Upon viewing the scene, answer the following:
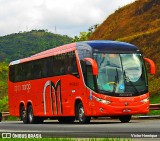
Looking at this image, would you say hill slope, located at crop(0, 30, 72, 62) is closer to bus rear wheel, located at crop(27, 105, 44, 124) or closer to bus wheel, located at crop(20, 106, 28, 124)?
bus wheel, located at crop(20, 106, 28, 124)

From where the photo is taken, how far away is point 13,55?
164 meters

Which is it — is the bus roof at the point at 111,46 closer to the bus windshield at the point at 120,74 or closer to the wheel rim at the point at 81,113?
the bus windshield at the point at 120,74

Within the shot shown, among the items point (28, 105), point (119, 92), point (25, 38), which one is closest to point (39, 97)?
point (28, 105)

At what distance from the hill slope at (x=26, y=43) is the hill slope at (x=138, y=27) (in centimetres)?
9387

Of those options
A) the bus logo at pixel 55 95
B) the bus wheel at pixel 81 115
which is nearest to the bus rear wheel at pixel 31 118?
the bus logo at pixel 55 95

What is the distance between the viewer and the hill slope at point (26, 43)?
165m

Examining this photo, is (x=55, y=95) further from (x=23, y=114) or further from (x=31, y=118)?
(x=23, y=114)

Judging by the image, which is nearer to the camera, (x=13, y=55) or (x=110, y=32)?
(x=110, y=32)

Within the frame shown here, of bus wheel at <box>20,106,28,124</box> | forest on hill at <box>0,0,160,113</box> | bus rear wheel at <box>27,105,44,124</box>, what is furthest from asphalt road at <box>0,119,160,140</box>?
forest on hill at <box>0,0,160,113</box>

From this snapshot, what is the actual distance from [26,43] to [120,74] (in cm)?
15250

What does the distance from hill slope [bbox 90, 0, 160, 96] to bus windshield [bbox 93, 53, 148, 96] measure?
1705cm

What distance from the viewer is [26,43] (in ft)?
588

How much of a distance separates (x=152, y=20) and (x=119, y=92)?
30494mm

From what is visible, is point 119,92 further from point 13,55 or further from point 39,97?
point 13,55
